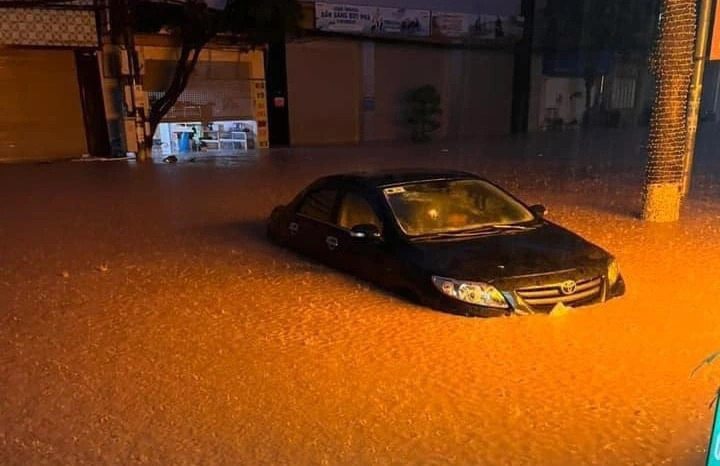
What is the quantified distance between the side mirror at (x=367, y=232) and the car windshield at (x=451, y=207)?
238 millimetres

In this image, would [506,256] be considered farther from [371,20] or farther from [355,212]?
[371,20]

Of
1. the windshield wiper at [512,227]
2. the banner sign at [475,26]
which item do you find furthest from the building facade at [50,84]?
the windshield wiper at [512,227]

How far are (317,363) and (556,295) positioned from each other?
6.78ft

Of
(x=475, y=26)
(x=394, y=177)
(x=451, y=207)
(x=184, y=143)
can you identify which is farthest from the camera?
(x=475, y=26)

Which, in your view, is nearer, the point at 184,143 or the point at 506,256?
the point at 506,256

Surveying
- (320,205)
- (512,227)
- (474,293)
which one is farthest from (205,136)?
(474,293)

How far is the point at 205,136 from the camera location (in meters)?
23.5

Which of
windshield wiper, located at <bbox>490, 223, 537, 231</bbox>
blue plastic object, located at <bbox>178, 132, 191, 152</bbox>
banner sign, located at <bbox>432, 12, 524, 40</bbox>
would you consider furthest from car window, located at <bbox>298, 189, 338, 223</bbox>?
banner sign, located at <bbox>432, 12, 524, 40</bbox>

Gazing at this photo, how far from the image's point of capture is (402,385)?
4.14 m

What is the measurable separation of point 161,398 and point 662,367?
343 centimetres

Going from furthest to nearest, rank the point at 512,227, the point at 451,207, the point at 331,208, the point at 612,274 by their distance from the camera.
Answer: the point at 331,208
the point at 451,207
the point at 512,227
the point at 612,274

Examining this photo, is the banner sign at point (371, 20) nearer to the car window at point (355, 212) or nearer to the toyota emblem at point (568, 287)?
the car window at point (355, 212)

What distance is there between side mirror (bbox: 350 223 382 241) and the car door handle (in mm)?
589

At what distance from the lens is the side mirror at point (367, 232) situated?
581 centimetres
